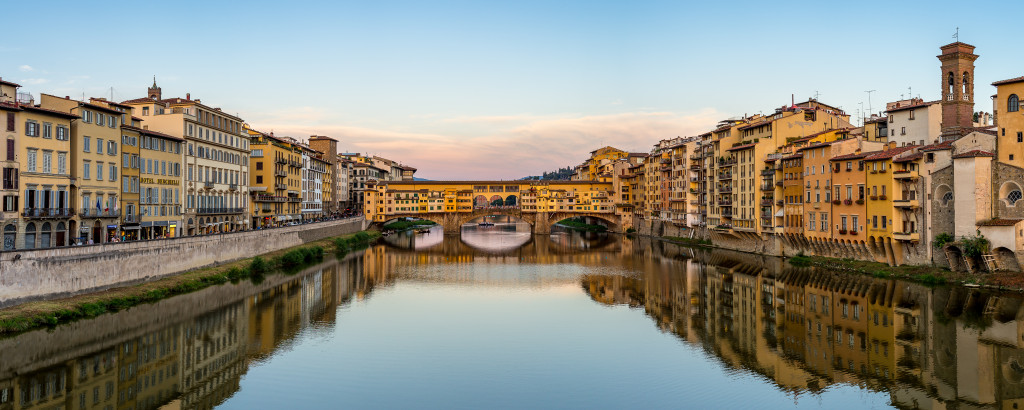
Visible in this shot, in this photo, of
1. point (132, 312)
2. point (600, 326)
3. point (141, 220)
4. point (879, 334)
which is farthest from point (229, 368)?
point (879, 334)

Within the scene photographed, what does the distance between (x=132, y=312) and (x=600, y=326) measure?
1967 centimetres

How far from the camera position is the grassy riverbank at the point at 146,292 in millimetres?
22719

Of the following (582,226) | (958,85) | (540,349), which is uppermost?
(958,85)

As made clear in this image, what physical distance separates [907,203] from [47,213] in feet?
146

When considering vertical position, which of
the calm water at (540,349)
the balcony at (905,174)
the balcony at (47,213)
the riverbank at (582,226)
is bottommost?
the calm water at (540,349)

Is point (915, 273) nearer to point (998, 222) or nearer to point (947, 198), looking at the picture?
point (947, 198)

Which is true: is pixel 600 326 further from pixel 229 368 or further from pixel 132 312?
pixel 132 312

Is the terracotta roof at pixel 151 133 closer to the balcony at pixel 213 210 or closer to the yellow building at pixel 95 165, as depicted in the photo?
the yellow building at pixel 95 165

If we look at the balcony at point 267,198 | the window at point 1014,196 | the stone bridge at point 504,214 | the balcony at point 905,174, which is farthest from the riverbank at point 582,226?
the window at point 1014,196

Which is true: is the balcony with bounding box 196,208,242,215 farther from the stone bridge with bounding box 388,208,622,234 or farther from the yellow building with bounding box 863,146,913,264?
Answer: the yellow building with bounding box 863,146,913,264

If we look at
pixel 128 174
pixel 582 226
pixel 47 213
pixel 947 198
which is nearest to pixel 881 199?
pixel 947 198

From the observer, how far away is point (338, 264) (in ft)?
161

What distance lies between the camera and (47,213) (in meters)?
30.4

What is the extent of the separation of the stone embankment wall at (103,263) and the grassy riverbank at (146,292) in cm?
39
